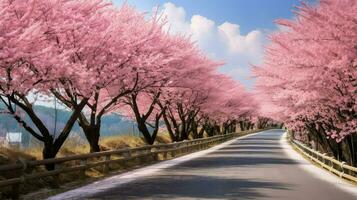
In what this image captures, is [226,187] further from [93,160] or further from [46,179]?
[93,160]

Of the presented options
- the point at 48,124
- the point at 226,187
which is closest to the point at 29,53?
the point at 226,187

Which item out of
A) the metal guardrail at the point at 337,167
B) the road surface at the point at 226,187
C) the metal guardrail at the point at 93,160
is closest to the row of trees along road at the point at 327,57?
the metal guardrail at the point at 337,167

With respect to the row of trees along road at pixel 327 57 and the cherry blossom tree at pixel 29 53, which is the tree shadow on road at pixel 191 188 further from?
the row of trees along road at pixel 327 57

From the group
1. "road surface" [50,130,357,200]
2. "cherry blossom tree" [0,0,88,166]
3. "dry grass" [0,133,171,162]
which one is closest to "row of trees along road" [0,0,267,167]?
"cherry blossom tree" [0,0,88,166]

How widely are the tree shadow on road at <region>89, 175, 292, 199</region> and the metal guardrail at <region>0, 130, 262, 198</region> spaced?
72.4 inches

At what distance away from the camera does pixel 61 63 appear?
1474 centimetres

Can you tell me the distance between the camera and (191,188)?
14.2m

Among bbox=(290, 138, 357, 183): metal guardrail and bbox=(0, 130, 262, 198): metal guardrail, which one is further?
bbox=(290, 138, 357, 183): metal guardrail

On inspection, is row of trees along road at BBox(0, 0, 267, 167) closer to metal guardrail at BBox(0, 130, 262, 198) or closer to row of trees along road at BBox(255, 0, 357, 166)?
metal guardrail at BBox(0, 130, 262, 198)

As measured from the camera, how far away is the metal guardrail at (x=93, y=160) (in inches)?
Answer: 484

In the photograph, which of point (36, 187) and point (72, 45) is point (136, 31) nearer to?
point (72, 45)

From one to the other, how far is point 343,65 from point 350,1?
223 centimetres

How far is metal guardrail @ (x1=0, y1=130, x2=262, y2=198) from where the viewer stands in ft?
40.3

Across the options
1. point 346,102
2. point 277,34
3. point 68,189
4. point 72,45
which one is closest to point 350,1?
point 346,102
